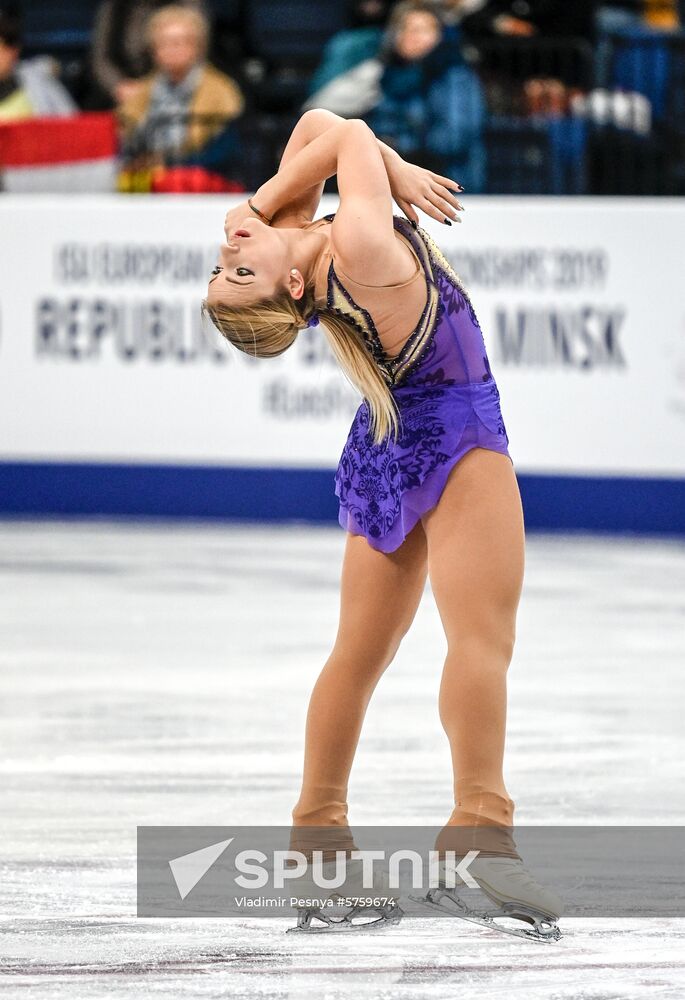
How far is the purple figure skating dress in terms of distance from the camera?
289cm

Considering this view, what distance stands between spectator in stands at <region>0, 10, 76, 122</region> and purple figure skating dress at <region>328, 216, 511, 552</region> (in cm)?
658

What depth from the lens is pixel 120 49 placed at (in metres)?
9.20

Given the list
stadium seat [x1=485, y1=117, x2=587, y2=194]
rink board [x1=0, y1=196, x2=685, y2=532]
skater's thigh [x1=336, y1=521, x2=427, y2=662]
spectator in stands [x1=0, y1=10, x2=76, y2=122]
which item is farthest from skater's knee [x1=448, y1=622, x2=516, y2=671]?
spectator in stands [x1=0, y1=10, x2=76, y2=122]

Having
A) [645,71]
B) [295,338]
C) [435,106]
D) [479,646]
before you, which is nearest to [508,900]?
[479,646]

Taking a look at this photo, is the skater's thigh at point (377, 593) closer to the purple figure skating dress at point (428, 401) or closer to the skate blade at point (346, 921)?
the purple figure skating dress at point (428, 401)

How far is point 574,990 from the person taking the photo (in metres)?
2.62

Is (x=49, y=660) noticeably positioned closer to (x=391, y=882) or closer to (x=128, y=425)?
(x=391, y=882)

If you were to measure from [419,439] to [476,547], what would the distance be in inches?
8.7

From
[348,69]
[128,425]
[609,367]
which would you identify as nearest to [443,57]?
[348,69]

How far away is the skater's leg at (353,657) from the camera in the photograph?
9.82ft

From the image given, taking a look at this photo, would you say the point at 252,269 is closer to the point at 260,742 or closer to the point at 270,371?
the point at 260,742

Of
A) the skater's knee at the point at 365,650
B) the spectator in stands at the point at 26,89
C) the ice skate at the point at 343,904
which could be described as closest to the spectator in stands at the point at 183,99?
the spectator in stands at the point at 26,89

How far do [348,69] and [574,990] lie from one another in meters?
6.80

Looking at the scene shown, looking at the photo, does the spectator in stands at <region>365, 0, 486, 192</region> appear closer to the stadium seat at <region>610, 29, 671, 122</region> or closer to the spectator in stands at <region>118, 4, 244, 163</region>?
the stadium seat at <region>610, 29, 671, 122</region>
